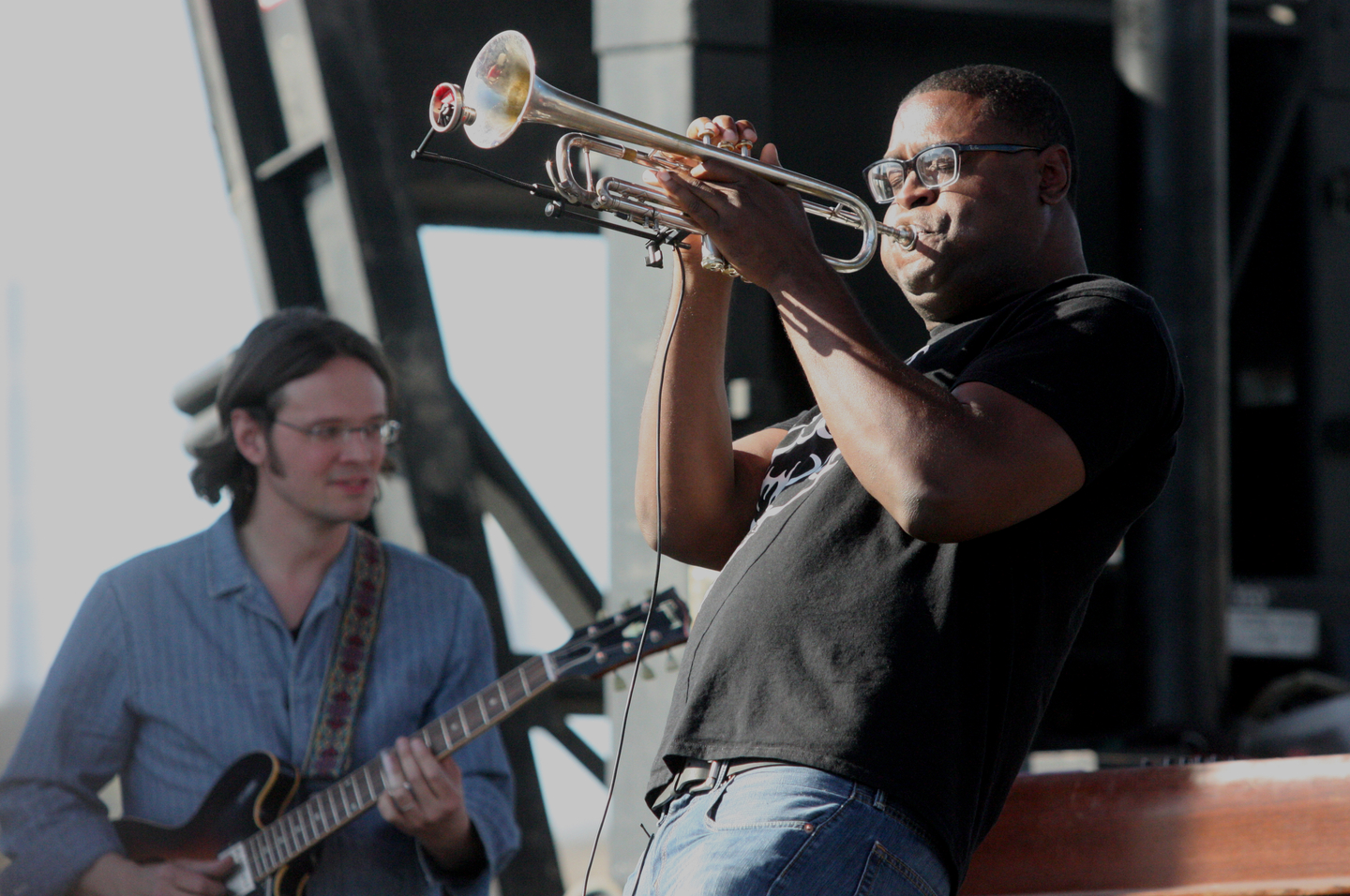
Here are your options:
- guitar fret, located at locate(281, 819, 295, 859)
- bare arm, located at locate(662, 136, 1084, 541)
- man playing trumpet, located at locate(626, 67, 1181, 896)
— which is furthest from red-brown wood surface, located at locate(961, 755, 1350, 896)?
guitar fret, located at locate(281, 819, 295, 859)

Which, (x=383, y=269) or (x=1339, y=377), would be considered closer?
(x=383, y=269)

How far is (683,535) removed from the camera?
225 centimetres

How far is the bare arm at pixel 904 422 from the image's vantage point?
1650mm

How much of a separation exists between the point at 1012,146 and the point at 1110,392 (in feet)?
1.66

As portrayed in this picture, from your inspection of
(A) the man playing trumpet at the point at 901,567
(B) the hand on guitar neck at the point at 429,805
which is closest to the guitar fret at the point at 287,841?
(B) the hand on guitar neck at the point at 429,805

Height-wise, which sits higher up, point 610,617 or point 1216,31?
point 1216,31

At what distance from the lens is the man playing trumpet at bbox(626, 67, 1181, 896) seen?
1657 millimetres

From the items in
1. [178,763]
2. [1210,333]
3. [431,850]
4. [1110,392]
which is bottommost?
[431,850]

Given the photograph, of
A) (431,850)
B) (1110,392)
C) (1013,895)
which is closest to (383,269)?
(431,850)

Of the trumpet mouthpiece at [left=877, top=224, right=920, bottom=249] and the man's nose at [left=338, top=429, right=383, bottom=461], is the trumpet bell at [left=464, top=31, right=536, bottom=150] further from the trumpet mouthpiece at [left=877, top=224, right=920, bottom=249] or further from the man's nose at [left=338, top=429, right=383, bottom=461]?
the man's nose at [left=338, top=429, right=383, bottom=461]

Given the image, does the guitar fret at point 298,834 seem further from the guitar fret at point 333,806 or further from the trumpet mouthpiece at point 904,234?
the trumpet mouthpiece at point 904,234

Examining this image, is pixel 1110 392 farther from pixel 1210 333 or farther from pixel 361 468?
pixel 1210 333

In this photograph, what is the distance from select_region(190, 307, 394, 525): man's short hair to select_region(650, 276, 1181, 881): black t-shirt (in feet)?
7.08

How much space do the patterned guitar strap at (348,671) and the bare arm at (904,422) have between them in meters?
2.00
